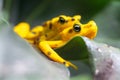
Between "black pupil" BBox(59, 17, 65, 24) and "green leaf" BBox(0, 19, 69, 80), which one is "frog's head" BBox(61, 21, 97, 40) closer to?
"black pupil" BBox(59, 17, 65, 24)

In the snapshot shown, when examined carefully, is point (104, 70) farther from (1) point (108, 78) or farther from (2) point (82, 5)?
(2) point (82, 5)

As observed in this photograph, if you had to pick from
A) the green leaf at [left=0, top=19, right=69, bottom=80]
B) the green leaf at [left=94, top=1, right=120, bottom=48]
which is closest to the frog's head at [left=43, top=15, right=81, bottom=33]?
the green leaf at [left=94, top=1, right=120, bottom=48]

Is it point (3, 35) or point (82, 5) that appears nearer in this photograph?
point (3, 35)

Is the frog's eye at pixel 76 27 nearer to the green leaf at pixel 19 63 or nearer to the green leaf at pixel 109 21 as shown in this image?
Result: the green leaf at pixel 109 21

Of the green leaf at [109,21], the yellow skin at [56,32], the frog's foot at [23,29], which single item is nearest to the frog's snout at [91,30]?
the yellow skin at [56,32]

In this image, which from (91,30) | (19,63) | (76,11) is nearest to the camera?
(19,63)

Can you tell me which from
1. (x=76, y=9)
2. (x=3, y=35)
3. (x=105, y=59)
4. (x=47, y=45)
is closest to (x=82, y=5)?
(x=76, y=9)

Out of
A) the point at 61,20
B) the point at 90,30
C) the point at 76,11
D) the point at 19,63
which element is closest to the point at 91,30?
the point at 90,30

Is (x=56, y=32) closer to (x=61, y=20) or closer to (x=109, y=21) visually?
(x=61, y=20)
